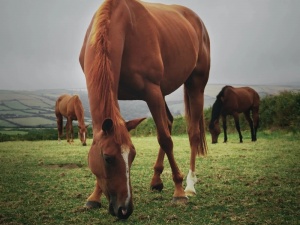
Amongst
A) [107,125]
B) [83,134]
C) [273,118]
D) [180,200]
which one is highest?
[107,125]

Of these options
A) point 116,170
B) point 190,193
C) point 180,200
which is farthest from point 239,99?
point 116,170

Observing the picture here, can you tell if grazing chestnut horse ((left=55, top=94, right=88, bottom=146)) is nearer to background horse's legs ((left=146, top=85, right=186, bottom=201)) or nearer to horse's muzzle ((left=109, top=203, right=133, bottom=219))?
background horse's legs ((left=146, top=85, right=186, bottom=201))

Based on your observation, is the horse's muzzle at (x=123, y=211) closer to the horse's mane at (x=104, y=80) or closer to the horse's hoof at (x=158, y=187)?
the horse's mane at (x=104, y=80)

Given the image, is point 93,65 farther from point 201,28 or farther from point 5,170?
point 5,170

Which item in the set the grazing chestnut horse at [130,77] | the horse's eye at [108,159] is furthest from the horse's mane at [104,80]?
the horse's eye at [108,159]

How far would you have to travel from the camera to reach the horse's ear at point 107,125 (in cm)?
246

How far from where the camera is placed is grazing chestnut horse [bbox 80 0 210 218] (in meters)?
2.53

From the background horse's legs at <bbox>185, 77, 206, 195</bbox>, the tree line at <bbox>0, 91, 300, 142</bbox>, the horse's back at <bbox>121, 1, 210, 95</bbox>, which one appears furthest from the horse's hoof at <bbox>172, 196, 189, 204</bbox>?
the tree line at <bbox>0, 91, 300, 142</bbox>

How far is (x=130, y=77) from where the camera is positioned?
340 cm

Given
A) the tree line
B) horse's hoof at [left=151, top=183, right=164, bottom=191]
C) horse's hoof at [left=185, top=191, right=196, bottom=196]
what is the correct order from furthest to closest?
the tree line, horse's hoof at [left=151, top=183, right=164, bottom=191], horse's hoof at [left=185, top=191, right=196, bottom=196]

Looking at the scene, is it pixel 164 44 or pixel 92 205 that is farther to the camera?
pixel 164 44

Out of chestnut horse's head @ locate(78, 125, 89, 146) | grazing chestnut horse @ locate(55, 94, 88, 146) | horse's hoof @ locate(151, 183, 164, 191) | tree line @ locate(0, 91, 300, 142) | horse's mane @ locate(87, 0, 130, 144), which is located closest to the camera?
horse's mane @ locate(87, 0, 130, 144)

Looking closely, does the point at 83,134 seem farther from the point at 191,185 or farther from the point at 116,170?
the point at 116,170

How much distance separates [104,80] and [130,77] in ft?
2.22
